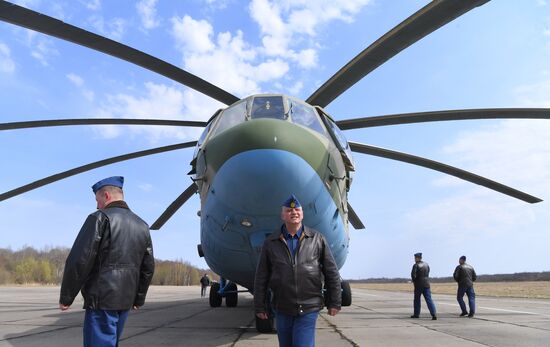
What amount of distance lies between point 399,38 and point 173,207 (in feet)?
26.3

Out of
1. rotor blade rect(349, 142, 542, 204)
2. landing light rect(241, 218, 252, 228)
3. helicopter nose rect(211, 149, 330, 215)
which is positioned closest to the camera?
helicopter nose rect(211, 149, 330, 215)

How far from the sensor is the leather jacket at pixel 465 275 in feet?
32.0

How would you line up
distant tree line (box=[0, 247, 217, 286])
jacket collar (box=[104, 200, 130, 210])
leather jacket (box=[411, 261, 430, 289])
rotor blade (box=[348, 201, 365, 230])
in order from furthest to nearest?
distant tree line (box=[0, 247, 217, 286]) → rotor blade (box=[348, 201, 365, 230]) → leather jacket (box=[411, 261, 430, 289]) → jacket collar (box=[104, 200, 130, 210])

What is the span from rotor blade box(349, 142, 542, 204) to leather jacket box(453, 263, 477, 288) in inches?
86.7

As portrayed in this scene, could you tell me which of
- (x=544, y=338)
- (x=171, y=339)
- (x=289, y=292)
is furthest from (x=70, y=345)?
(x=544, y=338)

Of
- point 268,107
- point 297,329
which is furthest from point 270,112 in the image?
point 297,329

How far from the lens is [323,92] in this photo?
6.80m

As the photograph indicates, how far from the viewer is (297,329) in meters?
2.90

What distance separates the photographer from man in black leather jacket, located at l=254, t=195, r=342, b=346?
9.53 feet

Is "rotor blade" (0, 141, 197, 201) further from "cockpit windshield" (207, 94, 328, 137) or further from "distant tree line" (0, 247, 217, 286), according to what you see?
"distant tree line" (0, 247, 217, 286)

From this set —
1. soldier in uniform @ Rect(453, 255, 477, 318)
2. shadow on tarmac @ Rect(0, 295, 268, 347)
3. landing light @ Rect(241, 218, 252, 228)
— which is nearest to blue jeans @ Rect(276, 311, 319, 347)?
landing light @ Rect(241, 218, 252, 228)

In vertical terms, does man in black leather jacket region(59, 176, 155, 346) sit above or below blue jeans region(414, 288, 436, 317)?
above

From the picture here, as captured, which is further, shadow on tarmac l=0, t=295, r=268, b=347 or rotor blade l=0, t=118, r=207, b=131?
rotor blade l=0, t=118, r=207, b=131

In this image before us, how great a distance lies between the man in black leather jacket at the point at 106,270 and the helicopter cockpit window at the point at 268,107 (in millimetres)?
2759
